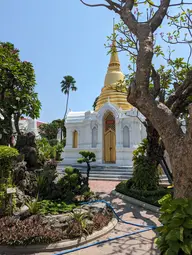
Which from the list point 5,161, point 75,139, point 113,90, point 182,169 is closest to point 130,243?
point 182,169

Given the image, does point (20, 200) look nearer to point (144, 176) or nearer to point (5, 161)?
point (5, 161)

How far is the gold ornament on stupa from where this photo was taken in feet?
62.8

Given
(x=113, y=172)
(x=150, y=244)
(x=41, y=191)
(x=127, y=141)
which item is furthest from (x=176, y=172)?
(x=127, y=141)

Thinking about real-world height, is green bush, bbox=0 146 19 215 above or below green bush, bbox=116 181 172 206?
above

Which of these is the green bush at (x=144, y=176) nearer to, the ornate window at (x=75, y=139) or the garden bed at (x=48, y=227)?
the garden bed at (x=48, y=227)

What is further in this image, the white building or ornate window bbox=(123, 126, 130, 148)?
ornate window bbox=(123, 126, 130, 148)

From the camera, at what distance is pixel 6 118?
8414mm

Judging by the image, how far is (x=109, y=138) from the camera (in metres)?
17.7

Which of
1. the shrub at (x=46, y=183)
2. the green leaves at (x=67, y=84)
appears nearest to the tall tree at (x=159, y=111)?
the shrub at (x=46, y=183)

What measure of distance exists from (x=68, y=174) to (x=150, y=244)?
3.93 meters

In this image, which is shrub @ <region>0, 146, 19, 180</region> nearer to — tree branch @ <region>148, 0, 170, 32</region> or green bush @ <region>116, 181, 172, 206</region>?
tree branch @ <region>148, 0, 170, 32</region>

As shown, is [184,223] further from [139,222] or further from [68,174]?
[68,174]

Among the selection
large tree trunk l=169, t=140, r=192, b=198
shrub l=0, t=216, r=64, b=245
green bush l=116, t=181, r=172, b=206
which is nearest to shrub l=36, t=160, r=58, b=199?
shrub l=0, t=216, r=64, b=245

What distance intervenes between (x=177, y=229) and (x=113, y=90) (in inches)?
681
